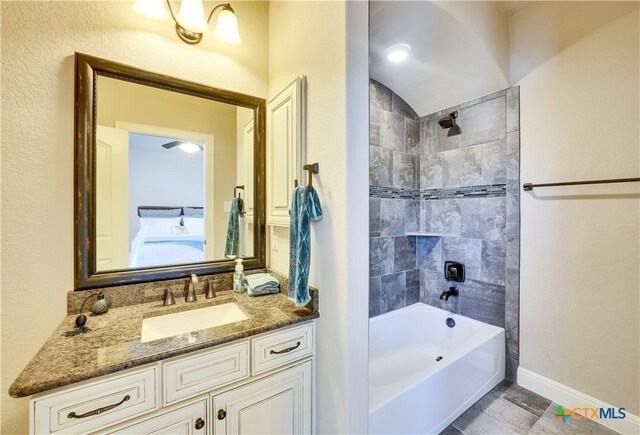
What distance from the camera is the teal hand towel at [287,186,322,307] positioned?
1.26m

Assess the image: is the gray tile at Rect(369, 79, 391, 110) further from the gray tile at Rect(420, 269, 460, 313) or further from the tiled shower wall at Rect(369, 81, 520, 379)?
the gray tile at Rect(420, 269, 460, 313)

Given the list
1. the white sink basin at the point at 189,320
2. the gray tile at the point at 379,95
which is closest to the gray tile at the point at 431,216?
the gray tile at the point at 379,95

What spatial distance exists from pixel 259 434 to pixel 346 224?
1016 millimetres

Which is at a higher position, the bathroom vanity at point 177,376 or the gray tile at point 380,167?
the gray tile at point 380,167

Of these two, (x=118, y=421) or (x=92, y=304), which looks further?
(x=92, y=304)

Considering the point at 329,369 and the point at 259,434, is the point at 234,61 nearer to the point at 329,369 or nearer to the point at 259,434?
the point at 329,369

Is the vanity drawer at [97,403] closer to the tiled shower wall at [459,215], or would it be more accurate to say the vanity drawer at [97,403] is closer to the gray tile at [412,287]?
the tiled shower wall at [459,215]

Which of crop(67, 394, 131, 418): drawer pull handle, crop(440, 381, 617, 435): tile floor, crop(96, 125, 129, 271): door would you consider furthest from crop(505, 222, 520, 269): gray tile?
crop(96, 125, 129, 271): door

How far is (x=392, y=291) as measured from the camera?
8.09 ft

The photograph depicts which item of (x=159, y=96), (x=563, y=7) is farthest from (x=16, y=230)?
(x=563, y=7)

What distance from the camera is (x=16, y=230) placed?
1132 millimetres

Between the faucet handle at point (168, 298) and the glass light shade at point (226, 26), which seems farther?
the glass light shade at point (226, 26)

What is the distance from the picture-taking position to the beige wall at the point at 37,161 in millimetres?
1118

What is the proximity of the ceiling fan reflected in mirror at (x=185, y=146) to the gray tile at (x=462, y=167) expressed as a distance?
2.13m
